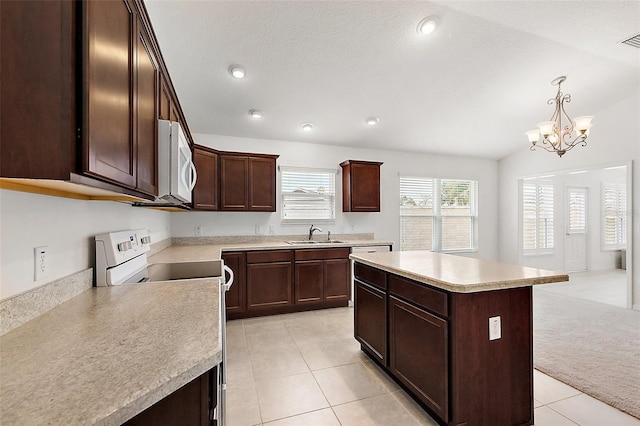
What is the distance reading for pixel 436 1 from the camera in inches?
92.2

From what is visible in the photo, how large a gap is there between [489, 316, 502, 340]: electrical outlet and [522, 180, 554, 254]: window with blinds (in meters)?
4.98

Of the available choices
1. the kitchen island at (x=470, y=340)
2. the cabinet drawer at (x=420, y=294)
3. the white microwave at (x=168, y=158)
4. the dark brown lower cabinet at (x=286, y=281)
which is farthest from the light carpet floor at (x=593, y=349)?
the white microwave at (x=168, y=158)

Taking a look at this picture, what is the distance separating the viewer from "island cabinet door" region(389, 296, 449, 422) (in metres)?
1.67

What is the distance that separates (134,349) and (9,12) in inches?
35.8

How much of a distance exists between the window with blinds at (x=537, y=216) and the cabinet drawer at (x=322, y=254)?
4.05 m

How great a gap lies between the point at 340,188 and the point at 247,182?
62.2 inches

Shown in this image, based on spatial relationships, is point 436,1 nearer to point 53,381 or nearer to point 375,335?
point 375,335

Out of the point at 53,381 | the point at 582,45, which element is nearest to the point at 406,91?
the point at 582,45

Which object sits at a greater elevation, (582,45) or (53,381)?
(582,45)

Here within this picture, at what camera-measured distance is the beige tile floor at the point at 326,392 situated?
1.83m

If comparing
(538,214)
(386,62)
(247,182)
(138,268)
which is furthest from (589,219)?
(138,268)

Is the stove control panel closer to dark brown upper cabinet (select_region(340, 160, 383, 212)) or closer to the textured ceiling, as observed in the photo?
the textured ceiling

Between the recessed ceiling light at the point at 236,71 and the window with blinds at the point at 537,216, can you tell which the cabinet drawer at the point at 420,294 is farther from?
the window with blinds at the point at 537,216

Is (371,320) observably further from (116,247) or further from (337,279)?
(116,247)
